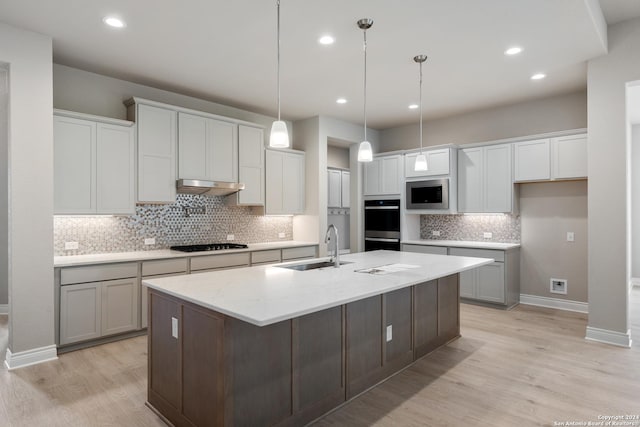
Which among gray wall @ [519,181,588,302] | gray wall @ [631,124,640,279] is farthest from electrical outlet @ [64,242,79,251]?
gray wall @ [631,124,640,279]

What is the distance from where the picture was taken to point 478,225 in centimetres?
574

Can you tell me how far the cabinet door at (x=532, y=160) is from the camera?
15.9 ft

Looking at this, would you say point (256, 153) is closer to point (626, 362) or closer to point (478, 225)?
point (478, 225)

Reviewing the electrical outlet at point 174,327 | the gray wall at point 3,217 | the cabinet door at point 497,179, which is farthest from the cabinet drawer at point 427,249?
the gray wall at point 3,217

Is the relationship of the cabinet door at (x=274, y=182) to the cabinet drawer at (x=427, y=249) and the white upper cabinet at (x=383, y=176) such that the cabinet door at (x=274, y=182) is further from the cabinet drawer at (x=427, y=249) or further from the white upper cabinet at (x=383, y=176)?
the cabinet drawer at (x=427, y=249)

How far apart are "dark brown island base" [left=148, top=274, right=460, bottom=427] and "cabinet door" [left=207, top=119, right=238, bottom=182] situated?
254 centimetres

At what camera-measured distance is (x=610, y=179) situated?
3674 millimetres

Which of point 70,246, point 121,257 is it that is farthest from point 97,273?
point 70,246

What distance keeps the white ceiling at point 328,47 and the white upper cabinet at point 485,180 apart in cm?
81

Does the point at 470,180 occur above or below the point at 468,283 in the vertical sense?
above

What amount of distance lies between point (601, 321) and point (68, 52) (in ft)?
19.2

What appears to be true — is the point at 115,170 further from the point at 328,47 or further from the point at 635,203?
the point at 635,203

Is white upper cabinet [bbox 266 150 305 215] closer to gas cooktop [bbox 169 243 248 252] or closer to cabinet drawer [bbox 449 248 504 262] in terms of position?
gas cooktop [bbox 169 243 248 252]

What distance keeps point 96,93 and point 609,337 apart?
5.93m
